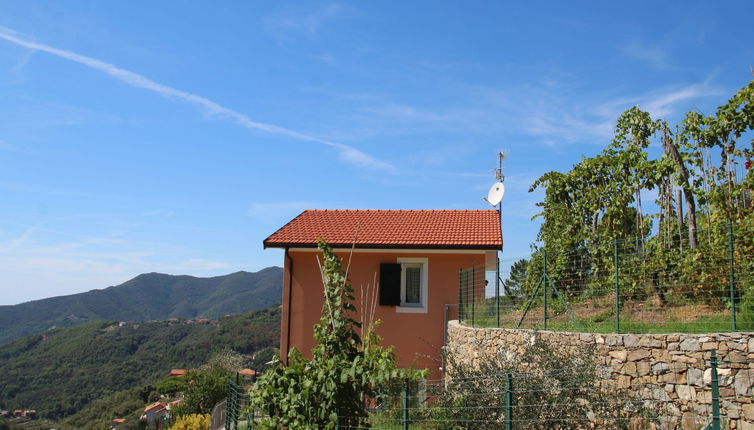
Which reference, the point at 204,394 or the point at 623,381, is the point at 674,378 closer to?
the point at 623,381

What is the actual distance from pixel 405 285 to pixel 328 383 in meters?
7.49

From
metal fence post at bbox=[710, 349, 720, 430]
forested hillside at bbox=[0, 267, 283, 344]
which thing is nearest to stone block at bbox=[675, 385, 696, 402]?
metal fence post at bbox=[710, 349, 720, 430]

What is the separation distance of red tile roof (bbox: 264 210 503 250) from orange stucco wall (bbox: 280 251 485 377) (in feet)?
1.22

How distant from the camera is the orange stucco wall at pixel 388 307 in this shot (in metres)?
14.4

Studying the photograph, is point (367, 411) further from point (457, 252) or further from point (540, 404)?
point (457, 252)

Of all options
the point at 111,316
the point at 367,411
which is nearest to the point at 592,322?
the point at 367,411

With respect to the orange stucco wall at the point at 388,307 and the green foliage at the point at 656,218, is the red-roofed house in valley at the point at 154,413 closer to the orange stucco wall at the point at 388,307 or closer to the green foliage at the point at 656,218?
the orange stucco wall at the point at 388,307

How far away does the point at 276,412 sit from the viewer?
7859 millimetres

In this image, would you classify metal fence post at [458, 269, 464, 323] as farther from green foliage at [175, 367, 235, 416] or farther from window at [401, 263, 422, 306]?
green foliage at [175, 367, 235, 416]

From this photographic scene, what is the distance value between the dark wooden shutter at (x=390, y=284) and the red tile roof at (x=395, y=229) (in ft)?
1.89

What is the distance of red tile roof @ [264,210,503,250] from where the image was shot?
14.4 meters

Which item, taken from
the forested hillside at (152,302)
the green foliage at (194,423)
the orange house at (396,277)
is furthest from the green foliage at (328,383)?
the forested hillside at (152,302)

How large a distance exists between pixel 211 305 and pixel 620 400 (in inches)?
3746

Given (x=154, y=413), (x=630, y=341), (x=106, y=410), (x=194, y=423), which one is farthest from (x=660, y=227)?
(x=106, y=410)
